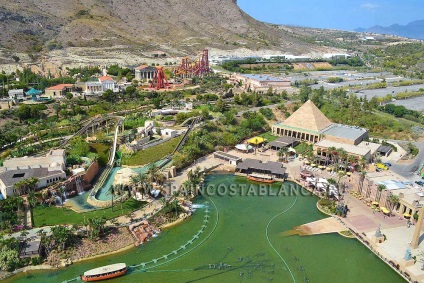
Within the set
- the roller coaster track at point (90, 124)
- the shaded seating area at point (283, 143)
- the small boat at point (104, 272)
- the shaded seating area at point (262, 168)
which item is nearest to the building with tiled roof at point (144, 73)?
the roller coaster track at point (90, 124)

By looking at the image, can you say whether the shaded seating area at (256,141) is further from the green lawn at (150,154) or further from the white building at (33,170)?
the white building at (33,170)

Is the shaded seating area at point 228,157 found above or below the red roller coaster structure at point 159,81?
below

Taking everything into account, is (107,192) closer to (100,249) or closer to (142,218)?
(142,218)

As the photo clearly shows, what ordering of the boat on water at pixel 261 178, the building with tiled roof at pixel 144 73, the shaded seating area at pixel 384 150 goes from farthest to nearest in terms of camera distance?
the building with tiled roof at pixel 144 73
the shaded seating area at pixel 384 150
the boat on water at pixel 261 178

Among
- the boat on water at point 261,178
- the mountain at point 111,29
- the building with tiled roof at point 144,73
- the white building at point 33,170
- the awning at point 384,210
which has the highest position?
the mountain at point 111,29

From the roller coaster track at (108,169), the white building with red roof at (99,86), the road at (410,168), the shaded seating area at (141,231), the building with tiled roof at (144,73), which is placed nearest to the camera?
the shaded seating area at (141,231)

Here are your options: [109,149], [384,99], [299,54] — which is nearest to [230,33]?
[299,54]

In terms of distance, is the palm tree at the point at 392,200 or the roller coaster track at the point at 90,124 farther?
the roller coaster track at the point at 90,124
